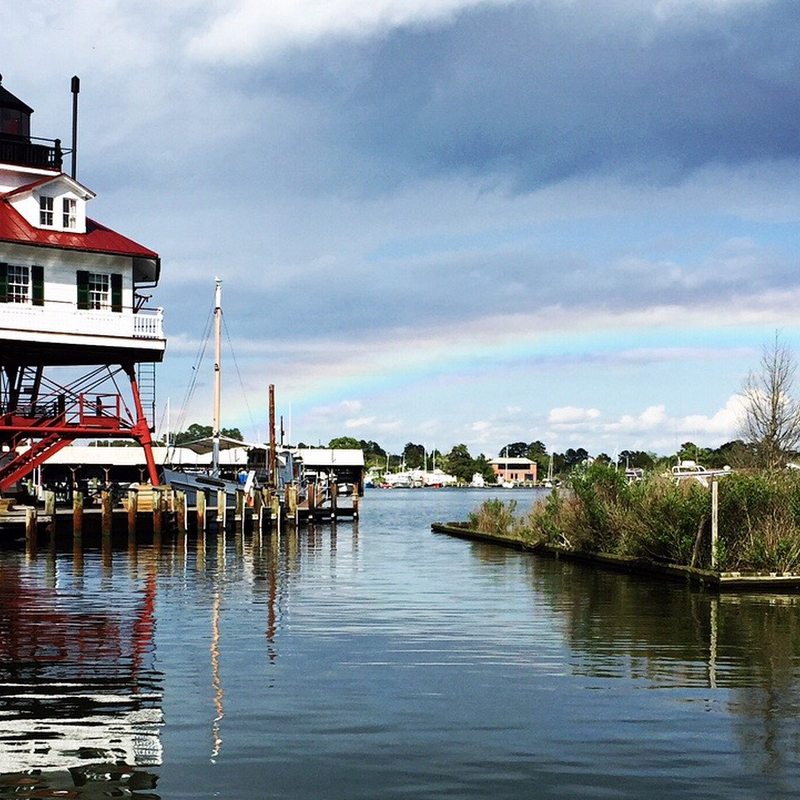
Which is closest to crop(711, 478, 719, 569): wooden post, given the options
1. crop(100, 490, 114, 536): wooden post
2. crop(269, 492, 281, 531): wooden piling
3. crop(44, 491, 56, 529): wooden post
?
crop(100, 490, 114, 536): wooden post

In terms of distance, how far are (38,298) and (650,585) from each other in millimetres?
30151

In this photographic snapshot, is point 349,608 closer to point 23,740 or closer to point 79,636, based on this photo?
point 79,636

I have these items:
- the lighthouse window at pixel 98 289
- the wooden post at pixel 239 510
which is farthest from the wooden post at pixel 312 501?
the lighthouse window at pixel 98 289

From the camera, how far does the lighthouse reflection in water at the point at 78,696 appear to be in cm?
1080

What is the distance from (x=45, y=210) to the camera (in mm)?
49688

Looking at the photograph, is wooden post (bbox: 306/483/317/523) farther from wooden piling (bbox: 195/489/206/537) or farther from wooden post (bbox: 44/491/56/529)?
wooden post (bbox: 44/491/56/529)

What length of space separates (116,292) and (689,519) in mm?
29648

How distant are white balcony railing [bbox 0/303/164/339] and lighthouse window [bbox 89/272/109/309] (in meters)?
0.60

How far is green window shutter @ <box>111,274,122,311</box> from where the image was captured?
162 feet

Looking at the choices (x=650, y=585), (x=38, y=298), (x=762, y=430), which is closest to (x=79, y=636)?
(x=650, y=585)

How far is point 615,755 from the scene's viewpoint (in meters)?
11.6

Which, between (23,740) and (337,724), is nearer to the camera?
(23,740)

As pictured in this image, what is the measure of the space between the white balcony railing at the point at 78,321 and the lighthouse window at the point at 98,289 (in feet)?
1.98

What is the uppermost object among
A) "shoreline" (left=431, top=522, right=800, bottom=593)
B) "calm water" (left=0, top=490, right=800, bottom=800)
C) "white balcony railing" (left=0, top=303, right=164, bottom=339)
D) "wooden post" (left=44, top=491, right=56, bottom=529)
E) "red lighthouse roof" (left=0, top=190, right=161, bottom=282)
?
"red lighthouse roof" (left=0, top=190, right=161, bottom=282)
